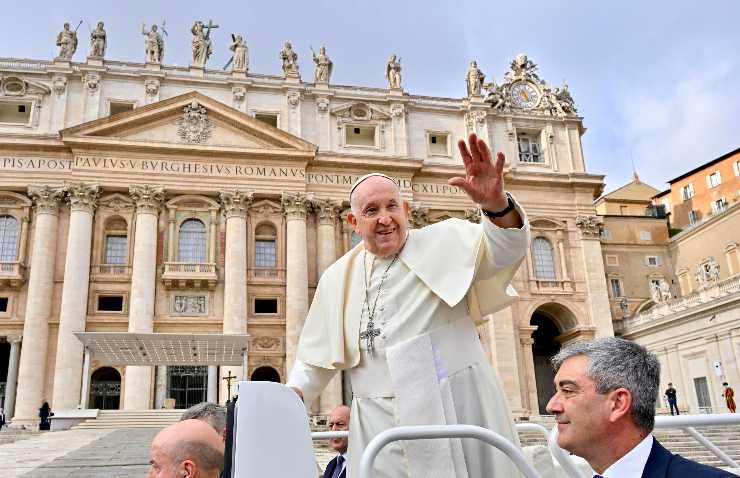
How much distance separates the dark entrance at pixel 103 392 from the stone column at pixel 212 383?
3617 mm

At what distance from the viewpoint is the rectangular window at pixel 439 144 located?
3388 cm

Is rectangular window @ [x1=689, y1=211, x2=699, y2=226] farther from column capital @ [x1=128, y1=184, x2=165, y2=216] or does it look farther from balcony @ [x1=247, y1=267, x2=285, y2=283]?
column capital @ [x1=128, y1=184, x2=165, y2=216]

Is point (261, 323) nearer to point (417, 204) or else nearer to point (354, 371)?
point (417, 204)

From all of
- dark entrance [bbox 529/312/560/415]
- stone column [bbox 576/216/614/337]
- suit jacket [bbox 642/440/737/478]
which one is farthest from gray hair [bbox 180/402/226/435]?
dark entrance [bbox 529/312/560/415]

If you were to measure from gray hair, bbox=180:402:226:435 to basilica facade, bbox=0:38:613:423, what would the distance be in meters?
21.6

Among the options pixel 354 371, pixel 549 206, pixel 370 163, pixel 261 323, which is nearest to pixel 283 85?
pixel 370 163

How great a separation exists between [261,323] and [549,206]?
51.8 ft

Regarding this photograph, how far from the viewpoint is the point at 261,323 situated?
93.7 ft

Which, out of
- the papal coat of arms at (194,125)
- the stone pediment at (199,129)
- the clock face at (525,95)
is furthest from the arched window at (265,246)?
the clock face at (525,95)

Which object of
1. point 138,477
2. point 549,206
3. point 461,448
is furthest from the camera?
point 549,206

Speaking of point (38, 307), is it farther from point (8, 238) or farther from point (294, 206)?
point (294, 206)

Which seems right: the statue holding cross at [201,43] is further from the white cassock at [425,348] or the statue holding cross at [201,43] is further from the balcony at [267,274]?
the white cassock at [425,348]

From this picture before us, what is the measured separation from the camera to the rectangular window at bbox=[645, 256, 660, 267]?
3728 cm

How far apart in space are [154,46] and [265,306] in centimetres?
1364
